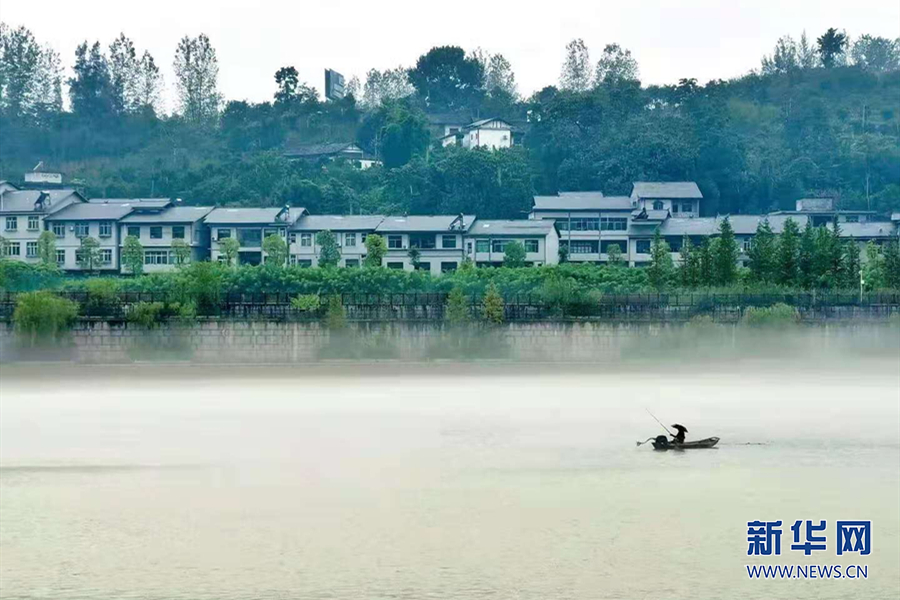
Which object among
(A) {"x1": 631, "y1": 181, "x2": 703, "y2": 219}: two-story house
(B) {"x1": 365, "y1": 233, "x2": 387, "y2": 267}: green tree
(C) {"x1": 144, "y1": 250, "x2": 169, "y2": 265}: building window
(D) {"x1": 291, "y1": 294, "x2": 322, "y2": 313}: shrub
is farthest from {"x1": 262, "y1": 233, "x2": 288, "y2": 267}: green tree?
(A) {"x1": 631, "y1": 181, "x2": 703, "y2": 219}: two-story house

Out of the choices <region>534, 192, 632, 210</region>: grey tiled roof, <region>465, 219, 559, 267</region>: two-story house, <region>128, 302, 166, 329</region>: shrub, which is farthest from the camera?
<region>534, 192, 632, 210</region>: grey tiled roof

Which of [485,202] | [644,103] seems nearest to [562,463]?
[485,202]

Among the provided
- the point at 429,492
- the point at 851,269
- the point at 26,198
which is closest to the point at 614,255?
the point at 851,269

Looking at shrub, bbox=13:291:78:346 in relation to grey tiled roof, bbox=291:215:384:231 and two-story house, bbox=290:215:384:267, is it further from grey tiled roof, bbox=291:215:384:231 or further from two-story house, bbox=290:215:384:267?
grey tiled roof, bbox=291:215:384:231

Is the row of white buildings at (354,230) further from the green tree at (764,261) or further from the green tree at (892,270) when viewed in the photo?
the green tree at (892,270)

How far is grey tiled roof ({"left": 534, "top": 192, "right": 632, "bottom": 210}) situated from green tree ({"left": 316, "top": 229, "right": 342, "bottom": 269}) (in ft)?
37.2

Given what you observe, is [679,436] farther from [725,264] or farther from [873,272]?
[873,272]

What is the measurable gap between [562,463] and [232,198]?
55.3 meters

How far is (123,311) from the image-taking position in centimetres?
4869

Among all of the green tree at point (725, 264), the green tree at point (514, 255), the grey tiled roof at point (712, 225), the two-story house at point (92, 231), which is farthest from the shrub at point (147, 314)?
the grey tiled roof at point (712, 225)

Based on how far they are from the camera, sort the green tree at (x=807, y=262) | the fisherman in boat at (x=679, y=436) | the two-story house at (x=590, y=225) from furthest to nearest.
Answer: the two-story house at (x=590, y=225) → the green tree at (x=807, y=262) → the fisherman in boat at (x=679, y=436)

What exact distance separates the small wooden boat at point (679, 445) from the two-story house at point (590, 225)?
4304 centimetres

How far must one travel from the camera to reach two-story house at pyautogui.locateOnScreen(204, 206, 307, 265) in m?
66.5

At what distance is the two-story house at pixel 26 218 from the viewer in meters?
67.6
